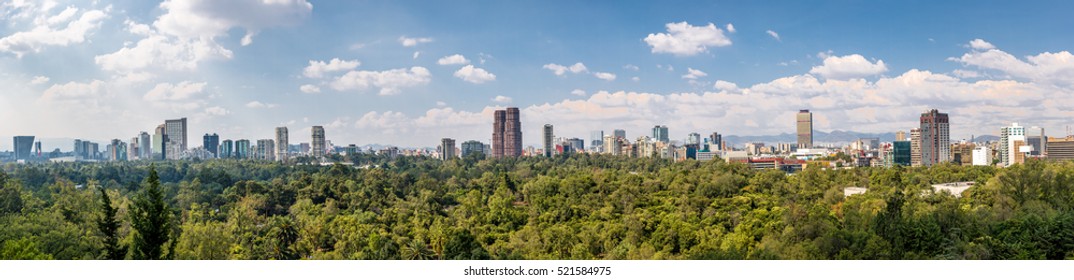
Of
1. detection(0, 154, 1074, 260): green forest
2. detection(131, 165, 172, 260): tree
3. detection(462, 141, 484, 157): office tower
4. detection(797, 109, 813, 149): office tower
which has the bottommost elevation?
detection(0, 154, 1074, 260): green forest

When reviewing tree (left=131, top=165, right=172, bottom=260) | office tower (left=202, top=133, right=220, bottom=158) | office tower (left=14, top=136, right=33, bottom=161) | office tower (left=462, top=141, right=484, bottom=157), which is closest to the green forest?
tree (left=131, top=165, right=172, bottom=260)

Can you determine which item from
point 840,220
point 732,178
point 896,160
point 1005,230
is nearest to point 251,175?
point 732,178

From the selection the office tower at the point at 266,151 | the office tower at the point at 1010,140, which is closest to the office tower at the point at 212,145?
the office tower at the point at 266,151

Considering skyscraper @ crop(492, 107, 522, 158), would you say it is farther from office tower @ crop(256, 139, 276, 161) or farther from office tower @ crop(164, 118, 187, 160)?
office tower @ crop(256, 139, 276, 161)

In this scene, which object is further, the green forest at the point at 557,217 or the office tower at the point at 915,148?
the office tower at the point at 915,148

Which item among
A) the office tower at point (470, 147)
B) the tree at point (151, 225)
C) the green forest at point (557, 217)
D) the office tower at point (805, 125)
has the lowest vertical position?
the green forest at point (557, 217)

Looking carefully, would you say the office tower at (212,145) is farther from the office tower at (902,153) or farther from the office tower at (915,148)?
the office tower at (902,153)
